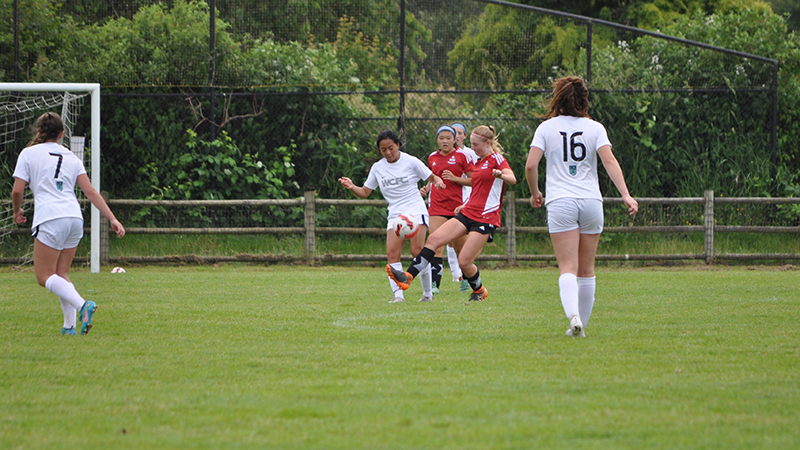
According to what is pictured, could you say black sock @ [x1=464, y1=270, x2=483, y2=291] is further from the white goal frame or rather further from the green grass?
the white goal frame

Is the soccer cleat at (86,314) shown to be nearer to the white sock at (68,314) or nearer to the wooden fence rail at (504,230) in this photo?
Answer: the white sock at (68,314)

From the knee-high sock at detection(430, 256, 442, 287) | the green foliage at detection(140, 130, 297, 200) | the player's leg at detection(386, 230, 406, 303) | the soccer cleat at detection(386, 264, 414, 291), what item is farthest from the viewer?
the green foliage at detection(140, 130, 297, 200)

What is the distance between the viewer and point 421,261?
8430 mm

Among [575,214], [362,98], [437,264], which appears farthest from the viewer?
[362,98]

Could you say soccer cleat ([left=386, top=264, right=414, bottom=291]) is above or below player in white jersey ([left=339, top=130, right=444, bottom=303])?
below

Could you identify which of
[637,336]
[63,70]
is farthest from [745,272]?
[63,70]

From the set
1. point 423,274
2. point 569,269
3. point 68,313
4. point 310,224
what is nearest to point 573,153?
point 569,269

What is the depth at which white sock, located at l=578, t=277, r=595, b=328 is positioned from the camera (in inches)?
245

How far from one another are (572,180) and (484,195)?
2857mm

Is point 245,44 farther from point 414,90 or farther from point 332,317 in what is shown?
point 332,317

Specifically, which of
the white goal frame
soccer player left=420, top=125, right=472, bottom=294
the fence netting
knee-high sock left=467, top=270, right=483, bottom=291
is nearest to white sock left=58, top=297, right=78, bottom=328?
knee-high sock left=467, top=270, right=483, bottom=291

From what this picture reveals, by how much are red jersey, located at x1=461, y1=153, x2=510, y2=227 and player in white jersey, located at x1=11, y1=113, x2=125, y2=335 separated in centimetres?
373

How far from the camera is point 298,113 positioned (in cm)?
1552

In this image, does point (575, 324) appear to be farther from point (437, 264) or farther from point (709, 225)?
point (709, 225)
